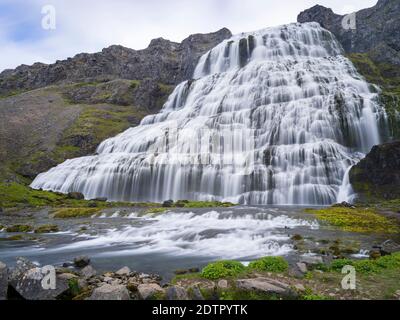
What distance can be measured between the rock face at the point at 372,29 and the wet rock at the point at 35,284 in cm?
8978

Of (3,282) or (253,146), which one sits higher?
(253,146)

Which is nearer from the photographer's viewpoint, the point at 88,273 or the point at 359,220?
the point at 88,273

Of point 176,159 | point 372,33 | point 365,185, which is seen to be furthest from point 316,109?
point 372,33

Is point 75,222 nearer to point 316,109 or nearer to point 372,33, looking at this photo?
point 316,109

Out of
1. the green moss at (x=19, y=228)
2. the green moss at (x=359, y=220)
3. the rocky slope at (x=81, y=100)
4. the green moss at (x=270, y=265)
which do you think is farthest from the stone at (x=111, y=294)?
the rocky slope at (x=81, y=100)

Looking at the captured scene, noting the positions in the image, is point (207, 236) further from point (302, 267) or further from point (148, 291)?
point (148, 291)

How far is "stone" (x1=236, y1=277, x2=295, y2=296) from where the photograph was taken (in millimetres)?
11516

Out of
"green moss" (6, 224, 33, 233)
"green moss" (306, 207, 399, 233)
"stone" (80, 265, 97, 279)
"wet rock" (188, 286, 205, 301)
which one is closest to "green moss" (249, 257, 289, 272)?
"wet rock" (188, 286, 205, 301)

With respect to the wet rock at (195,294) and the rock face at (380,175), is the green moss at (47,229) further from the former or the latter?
the rock face at (380,175)

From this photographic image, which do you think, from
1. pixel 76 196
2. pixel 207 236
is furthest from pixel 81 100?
pixel 207 236

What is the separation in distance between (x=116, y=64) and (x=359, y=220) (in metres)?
142

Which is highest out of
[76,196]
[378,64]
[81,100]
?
[378,64]

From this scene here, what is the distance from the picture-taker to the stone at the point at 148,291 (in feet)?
38.9

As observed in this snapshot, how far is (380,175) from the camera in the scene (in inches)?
1582
